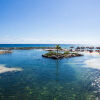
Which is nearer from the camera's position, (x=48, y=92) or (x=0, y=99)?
(x=0, y=99)

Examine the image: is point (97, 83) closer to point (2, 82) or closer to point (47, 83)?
point (47, 83)

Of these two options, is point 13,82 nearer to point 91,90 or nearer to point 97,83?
point 91,90

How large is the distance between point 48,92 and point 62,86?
9.74 feet

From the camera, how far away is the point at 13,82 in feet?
58.7

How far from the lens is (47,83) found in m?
17.6

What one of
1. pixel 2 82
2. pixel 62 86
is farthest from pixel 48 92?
pixel 2 82

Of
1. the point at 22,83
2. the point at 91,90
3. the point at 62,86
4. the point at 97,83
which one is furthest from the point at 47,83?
the point at 97,83

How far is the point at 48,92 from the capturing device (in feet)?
47.5

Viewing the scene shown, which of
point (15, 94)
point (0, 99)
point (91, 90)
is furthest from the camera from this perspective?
point (91, 90)

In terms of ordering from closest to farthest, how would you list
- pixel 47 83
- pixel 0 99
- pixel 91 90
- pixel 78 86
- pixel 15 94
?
pixel 0 99 → pixel 15 94 → pixel 91 90 → pixel 78 86 → pixel 47 83

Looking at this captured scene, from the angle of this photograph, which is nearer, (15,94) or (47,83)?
(15,94)

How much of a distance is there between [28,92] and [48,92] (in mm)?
2588

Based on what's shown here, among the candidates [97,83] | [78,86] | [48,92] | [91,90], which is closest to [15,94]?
[48,92]

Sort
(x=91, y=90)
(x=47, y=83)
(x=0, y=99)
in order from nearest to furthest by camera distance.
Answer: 1. (x=0, y=99)
2. (x=91, y=90)
3. (x=47, y=83)
